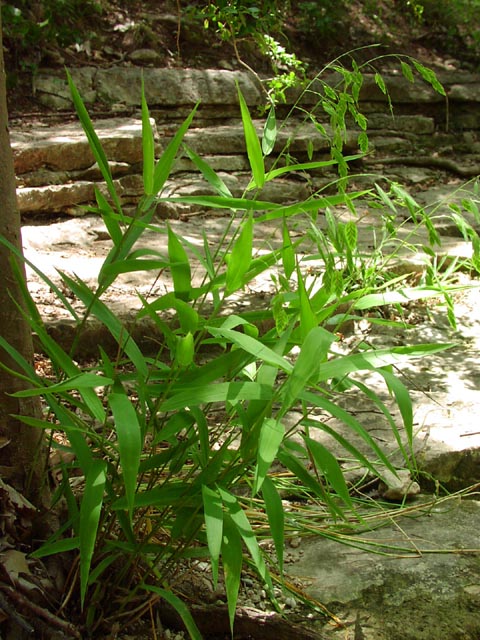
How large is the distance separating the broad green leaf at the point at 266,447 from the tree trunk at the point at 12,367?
61cm

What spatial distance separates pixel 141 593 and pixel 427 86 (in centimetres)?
836

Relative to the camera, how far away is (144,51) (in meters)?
7.38

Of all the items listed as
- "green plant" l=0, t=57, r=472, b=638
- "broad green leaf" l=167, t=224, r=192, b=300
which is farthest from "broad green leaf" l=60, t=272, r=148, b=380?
"broad green leaf" l=167, t=224, r=192, b=300

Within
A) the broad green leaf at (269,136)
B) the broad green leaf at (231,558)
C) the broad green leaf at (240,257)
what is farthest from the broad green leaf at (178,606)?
the broad green leaf at (269,136)

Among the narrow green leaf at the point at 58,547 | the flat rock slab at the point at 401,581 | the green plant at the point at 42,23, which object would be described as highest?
the green plant at the point at 42,23

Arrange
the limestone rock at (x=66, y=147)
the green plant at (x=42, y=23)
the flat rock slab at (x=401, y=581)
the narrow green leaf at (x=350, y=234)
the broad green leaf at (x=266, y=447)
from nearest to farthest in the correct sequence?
1. the broad green leaf at (x=266, y=447)
2. the narrow green leaf at (x=350, y=234)
3. the flat rock slab at (x=401, y=581)
4. the limestone rock at (x=66, y=147)
5. the green plant at (x=42, y=23)

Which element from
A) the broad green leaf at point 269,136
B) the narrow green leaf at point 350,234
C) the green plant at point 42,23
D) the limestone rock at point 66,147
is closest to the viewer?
the narrow green leaf at point 350,234

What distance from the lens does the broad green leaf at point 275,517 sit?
4.16 feet

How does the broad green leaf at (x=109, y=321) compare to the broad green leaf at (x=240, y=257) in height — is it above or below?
below

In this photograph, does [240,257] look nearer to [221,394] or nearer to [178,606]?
[221,394]

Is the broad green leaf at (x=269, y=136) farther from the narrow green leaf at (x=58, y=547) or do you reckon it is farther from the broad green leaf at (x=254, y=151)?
the narrow green leaf at (x=58, y=547)

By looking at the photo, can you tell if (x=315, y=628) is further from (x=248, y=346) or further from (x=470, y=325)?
(x=470, y=325)

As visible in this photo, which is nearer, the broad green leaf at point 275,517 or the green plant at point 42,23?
the broad green leaf at point 275,517

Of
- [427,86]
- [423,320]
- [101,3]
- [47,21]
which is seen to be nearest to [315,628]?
[423,320]
